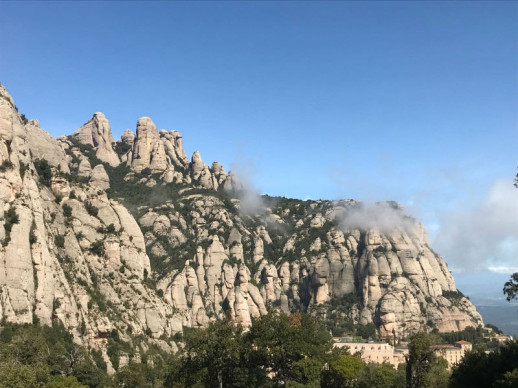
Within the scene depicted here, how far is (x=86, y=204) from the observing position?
5123 inches

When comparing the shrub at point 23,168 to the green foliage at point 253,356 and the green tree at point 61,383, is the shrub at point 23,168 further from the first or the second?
the green foliage at point 253,356

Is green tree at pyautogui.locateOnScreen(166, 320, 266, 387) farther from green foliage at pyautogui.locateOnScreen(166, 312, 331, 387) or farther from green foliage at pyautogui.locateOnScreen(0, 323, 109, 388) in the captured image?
green foliage at pyautogui.locateOnScreen(0, 323, 109, 388)

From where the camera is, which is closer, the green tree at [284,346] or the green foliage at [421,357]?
the green foliage at [421,357]

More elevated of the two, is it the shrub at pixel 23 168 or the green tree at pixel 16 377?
the shrub at pixel 23 168

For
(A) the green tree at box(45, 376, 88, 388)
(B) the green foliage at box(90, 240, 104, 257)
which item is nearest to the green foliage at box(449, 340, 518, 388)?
(A) the green tree at box(45, 376, 88, 388)

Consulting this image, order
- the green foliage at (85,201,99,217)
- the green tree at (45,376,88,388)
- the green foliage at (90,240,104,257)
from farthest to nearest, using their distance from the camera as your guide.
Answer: the green foliage at (85,201,99,217) → the green foliage at (90,240,104,257) → the green tree at (45,376,88,388)

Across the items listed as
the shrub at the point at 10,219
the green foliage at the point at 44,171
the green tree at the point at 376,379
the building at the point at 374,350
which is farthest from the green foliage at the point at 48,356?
the building at the point at 374,350

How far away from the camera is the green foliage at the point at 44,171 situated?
4865 inches

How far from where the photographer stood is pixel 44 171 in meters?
126

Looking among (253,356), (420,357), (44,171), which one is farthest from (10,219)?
(420,357)

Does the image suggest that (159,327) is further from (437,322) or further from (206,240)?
(437,322)

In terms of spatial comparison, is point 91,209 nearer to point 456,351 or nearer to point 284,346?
point 284,346

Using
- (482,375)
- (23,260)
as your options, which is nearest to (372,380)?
(482,375)

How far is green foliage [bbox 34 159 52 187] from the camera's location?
405 feet
